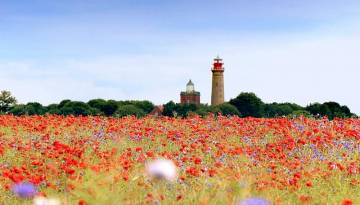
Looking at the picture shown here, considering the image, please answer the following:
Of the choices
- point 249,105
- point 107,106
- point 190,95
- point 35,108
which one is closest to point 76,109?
point 35,108

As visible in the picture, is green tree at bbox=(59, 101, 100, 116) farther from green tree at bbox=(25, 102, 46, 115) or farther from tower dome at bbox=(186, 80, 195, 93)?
tower dome at bbox=(186, 80, 195, 93)

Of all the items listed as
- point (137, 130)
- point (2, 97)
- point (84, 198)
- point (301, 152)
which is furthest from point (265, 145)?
point (2, 97)

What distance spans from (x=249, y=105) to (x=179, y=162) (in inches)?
1707

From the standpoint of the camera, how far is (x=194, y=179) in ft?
26.9

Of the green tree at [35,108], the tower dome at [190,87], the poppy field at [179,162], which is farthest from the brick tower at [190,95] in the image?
the poppy field at [179,162]

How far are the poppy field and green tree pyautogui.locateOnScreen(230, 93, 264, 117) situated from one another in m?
34.7

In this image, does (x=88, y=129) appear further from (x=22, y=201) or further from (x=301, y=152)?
(x=22, y=201)

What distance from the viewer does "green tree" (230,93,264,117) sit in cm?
5178

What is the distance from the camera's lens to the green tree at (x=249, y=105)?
170 feet

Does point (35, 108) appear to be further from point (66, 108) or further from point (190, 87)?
point (190, 87)

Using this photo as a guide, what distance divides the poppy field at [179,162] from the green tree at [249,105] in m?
34.7

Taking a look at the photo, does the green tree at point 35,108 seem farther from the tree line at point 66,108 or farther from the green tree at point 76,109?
the green tree at point 76,109

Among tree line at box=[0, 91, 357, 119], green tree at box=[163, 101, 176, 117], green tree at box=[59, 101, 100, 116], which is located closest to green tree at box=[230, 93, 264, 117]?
tree line at box=[0, 91, 357, 119]

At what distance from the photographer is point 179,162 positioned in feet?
31.4
